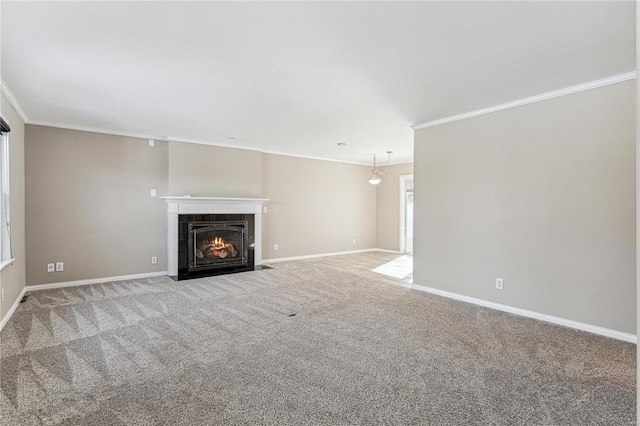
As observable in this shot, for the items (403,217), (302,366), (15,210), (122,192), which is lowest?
(302,366)

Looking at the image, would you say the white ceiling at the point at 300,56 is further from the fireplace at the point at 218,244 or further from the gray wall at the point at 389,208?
the gray wall at the point at 389,208

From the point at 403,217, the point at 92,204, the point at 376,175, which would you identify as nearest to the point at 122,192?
the point at 92,204

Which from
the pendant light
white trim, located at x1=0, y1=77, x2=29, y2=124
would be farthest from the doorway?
white trim, located at x1=0, y1=77, x2=29, y2=124

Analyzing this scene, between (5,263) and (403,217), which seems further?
(403,217)

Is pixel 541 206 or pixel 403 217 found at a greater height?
pixel 541 206

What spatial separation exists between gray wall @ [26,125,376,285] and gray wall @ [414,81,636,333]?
3.53 metres

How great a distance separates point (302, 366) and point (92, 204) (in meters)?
4.56

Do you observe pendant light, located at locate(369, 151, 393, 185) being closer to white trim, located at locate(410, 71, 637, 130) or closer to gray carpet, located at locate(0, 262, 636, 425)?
white trim, located at locate(410, 71, 637, 130)

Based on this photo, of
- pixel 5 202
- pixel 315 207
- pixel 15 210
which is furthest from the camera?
pixel 315 207

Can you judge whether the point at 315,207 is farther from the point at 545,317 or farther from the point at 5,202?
the point at 5,202

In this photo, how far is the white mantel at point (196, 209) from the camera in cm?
552

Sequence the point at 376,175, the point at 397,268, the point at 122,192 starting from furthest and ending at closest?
the point at 376,175 → the point at 397,268 → the point at 122,192

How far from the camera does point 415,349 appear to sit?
2.78 m

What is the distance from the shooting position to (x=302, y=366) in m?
2.48
